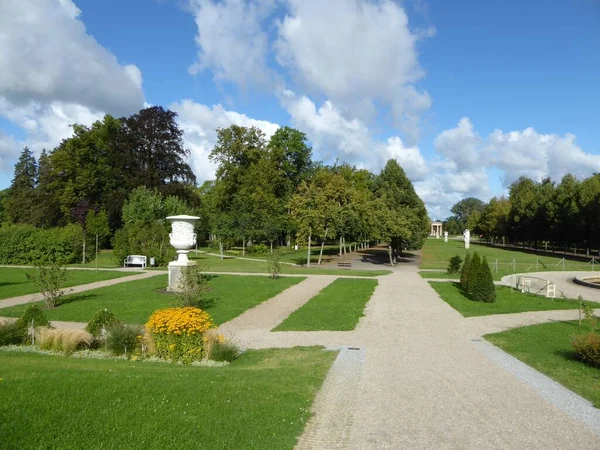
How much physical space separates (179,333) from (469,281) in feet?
47.0

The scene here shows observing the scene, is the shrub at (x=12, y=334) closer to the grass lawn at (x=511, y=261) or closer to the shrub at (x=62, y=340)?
the shrub at (x=62, y=340)

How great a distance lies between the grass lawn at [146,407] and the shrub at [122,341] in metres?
2.06

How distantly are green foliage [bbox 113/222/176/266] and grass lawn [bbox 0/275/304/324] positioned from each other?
433 inches

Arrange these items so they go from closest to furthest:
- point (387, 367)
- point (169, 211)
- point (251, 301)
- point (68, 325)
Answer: point (387, 367)
point (68, 325)
point (251, 301)
point (169, 211)

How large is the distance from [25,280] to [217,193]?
35751mm

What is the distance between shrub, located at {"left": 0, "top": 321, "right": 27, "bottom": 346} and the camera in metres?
10.8

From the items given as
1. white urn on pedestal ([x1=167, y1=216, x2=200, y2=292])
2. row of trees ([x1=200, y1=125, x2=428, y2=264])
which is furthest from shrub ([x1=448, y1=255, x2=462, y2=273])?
white urn on pedestal ([x1=167, y1=216, x2=200, y2=292])

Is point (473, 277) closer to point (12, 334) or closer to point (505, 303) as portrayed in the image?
point (505, 303)

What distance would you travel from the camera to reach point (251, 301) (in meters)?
18.9

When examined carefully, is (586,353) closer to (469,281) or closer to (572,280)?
(469,281)

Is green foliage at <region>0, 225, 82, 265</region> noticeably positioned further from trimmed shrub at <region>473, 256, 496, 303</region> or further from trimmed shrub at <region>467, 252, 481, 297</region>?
trimmed shrub at <region>473, 256, 496, 303</region>

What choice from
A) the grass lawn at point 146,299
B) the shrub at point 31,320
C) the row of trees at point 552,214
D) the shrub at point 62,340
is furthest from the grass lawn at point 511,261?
the shrub at point 31,320

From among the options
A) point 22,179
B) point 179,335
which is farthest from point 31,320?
point 22,179

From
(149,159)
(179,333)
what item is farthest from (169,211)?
(179,333)
